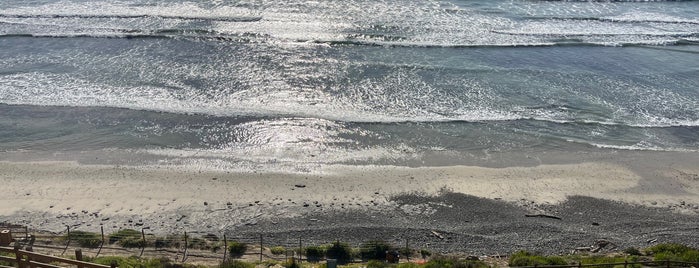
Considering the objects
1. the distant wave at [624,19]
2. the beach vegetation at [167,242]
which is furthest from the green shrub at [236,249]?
the distant wave at [624,19]

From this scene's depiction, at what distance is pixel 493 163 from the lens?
84.8 ft

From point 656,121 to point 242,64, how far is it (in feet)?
76.9

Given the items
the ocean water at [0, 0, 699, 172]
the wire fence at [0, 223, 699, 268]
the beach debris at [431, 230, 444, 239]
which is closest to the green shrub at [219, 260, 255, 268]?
the wire fence at [0, 223, 699, 268]

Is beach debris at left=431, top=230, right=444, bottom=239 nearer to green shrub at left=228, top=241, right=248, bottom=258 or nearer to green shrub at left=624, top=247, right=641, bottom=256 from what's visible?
green shrub at left=624, top=247, right=641, bottom=256

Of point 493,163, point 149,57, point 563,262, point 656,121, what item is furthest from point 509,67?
point 149,57

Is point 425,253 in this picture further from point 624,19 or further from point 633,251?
point 624,19

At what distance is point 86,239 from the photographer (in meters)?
19.0

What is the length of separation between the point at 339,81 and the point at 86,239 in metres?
17.8

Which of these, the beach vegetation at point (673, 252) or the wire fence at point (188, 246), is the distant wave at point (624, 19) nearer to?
the beach vegetation at point (673, 252)

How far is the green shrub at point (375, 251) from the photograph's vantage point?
61.4ft

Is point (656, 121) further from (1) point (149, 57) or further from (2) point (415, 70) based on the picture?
(1) point (149, 57)

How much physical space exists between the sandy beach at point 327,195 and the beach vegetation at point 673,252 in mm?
1814

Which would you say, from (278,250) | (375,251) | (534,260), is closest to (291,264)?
(278,250)

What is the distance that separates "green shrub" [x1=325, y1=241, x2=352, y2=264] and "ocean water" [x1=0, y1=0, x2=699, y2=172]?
22.6ft
